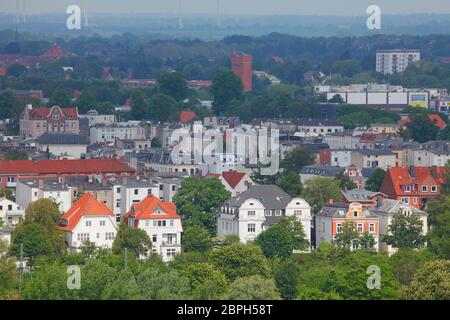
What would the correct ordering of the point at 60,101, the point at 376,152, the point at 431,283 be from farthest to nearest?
the point at 60,101 < the point at 376,152 < the point at 431,283

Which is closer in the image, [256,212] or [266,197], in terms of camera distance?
[256,212]

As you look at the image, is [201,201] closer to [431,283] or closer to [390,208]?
[390,208]

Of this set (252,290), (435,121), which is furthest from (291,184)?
(435,121)

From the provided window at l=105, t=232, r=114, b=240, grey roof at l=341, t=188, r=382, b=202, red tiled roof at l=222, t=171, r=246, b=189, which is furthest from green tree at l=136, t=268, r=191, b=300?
red tiled roof at l=222, t=171, r=246, b=189

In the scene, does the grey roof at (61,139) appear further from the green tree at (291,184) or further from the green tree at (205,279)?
the green tree at (205,279)

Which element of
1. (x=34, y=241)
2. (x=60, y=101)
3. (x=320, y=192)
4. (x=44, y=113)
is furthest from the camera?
(x=60, y=101)

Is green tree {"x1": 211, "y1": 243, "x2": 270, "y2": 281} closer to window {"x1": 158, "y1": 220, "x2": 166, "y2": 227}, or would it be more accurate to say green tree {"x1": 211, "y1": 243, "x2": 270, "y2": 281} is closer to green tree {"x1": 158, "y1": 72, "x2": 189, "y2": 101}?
window {"x1": 158, "y1": 220, "x2": 166, "y2": 227}

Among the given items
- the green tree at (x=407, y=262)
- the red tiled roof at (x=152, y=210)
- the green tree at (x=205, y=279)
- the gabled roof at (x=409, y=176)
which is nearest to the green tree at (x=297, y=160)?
the gabled roof at (x=409, y=176)
